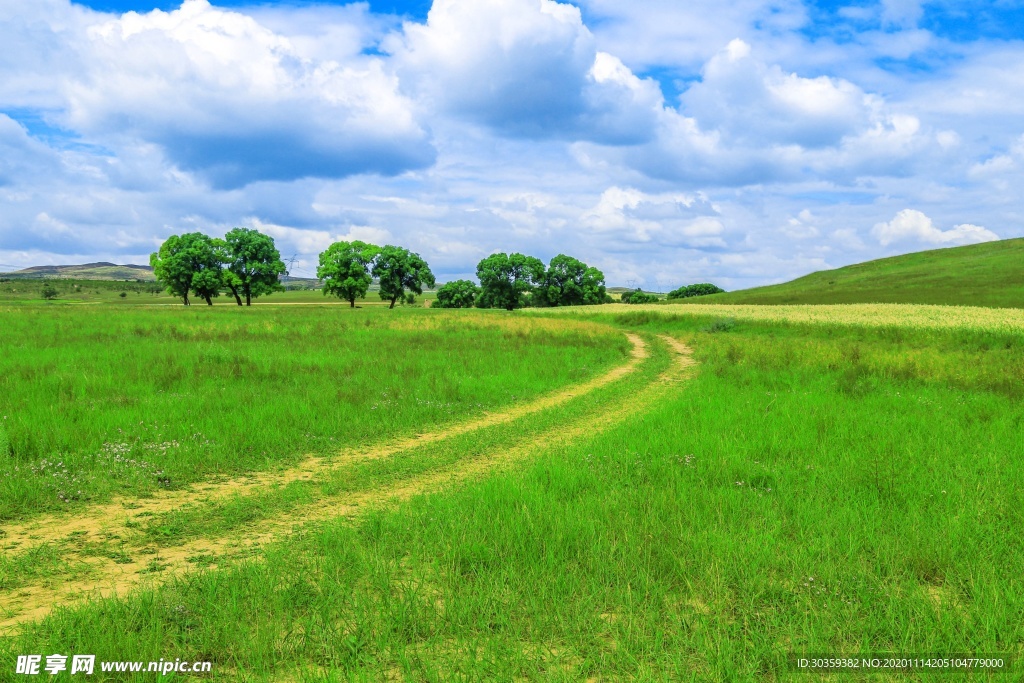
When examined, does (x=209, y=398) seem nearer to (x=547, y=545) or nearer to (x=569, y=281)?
(x=547, y=545)

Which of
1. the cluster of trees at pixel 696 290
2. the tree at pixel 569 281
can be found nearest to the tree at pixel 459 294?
the tree at pixel 569 281

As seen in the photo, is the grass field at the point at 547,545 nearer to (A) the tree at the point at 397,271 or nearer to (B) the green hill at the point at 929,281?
(B) the green hill at the point at 929,281

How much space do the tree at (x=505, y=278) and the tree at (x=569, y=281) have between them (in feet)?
12.6

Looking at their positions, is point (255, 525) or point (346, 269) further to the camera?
point (346, 269)

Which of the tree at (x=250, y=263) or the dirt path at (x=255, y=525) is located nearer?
the dirt path at (x=255, y=525)

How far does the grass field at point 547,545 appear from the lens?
3.79m

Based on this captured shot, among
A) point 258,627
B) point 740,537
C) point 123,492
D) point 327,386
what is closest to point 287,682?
point 258,627

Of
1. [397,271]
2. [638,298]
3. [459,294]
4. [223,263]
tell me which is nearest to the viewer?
[223,263]

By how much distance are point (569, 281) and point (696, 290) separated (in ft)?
277

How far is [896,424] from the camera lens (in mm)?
9969

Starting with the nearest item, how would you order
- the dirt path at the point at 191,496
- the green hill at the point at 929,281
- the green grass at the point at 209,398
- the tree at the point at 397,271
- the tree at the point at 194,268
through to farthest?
the dirt path at the point at 191,496
the green grass at the point at 209,398
the green hill at the point at 929,281
the tree at the point at 194,268
the tree at the point at 397,271

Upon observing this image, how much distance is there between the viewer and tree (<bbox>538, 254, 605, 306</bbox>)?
114 meters

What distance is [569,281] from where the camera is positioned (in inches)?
4459

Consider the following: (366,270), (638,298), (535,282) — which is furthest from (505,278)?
(638,298)
